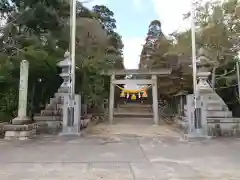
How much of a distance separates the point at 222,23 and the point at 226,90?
467 cm

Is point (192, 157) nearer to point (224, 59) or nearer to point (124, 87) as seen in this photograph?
point (224, 59)

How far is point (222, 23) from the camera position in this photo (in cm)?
1259

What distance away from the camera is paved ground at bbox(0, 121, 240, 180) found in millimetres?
4691

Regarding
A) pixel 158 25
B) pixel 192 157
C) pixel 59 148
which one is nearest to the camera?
pixel 192 157

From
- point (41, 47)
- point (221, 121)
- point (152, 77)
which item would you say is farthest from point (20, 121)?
point (152, 77)

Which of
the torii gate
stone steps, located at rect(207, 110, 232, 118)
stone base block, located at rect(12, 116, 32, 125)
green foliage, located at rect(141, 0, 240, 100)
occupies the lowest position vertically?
stone base block, located at rect(12, 116, 32, 125)

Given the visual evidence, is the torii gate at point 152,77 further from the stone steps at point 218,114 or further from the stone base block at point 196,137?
the stone base block at point 196,137

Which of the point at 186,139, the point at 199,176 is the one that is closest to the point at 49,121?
the point at 186,139

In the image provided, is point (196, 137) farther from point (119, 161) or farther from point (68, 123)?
point (68, 123)

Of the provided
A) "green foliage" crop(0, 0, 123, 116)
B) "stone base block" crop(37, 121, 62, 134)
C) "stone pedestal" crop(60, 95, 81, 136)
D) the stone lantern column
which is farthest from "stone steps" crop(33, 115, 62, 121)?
"green foliage" crop(0, 0, 123, 116)

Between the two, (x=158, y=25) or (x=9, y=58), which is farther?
(x=158, y=25)

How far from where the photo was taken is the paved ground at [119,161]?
4691 millimetres

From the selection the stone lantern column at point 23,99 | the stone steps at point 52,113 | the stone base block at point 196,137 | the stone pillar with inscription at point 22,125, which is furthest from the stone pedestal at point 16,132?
the stone base block at point 196,137

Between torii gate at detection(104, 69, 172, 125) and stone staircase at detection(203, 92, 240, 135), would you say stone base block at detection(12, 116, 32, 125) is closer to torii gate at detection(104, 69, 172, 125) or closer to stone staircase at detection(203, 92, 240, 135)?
stone staircase at detection(203, 92, 240, 135)
